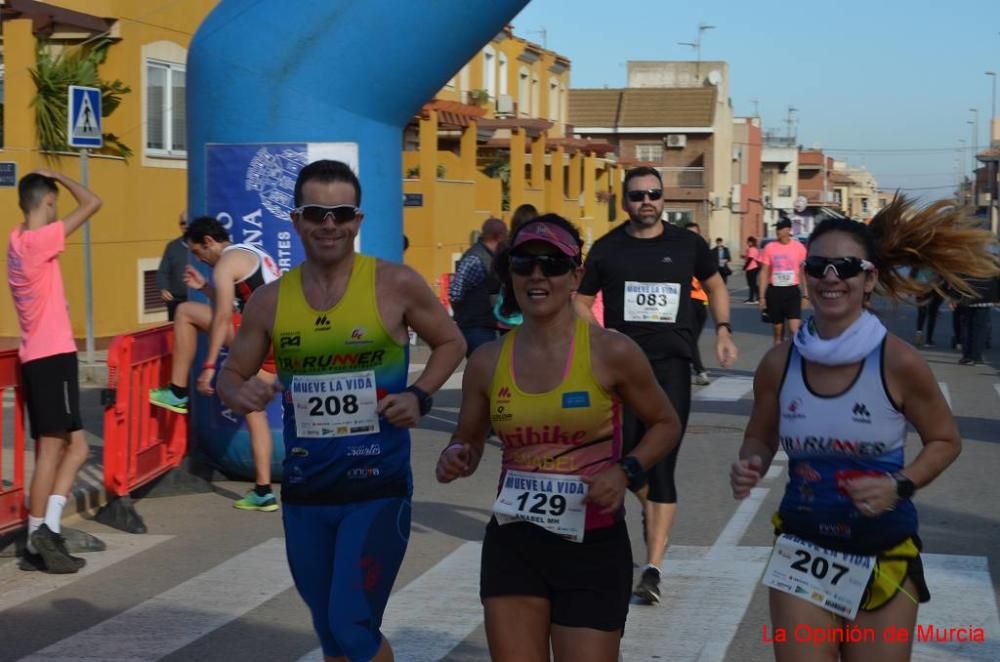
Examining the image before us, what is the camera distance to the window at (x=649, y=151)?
86000 mm

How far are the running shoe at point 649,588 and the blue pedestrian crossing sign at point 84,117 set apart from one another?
385 inches

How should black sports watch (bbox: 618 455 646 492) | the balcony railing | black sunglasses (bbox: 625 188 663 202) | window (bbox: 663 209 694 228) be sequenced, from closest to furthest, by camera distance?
black sports watch (bbox: 618 455 646 492) → black sunglasses (bbox: 625 188 663 202) → window (bbox: 663 209 694 228) → the balcony railing

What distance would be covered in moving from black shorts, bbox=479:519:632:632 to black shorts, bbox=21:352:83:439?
436cm

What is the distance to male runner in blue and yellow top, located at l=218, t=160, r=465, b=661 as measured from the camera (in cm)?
496

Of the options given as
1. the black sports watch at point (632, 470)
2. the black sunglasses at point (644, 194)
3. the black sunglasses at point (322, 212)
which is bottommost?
the black sports watch at point (632, 470)

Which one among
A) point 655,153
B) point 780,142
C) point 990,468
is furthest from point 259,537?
point 780,142

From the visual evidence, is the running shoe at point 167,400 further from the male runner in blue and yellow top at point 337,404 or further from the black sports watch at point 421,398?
the black sports watch at point 421,398

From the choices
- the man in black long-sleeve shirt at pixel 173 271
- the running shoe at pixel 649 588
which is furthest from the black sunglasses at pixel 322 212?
the man in black long-sleeve shirt at pixel 173 271

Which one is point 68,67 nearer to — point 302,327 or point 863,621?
point 302,327

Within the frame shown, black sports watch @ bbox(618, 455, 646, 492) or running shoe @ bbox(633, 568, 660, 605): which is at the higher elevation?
black sports watch @ bbox(618, 455, 646, 492)

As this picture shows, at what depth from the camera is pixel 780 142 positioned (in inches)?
5413

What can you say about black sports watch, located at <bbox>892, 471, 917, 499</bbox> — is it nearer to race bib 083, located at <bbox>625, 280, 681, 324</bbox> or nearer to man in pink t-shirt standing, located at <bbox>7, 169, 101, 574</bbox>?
race bib 083, located at <bbox>625, 280, 681, 324</bbox>

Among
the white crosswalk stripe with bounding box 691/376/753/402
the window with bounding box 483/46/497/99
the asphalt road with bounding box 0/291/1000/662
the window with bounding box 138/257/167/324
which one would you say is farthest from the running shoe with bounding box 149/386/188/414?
the window with bounding box 483/46/497/99

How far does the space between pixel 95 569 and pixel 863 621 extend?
515 centimetres
